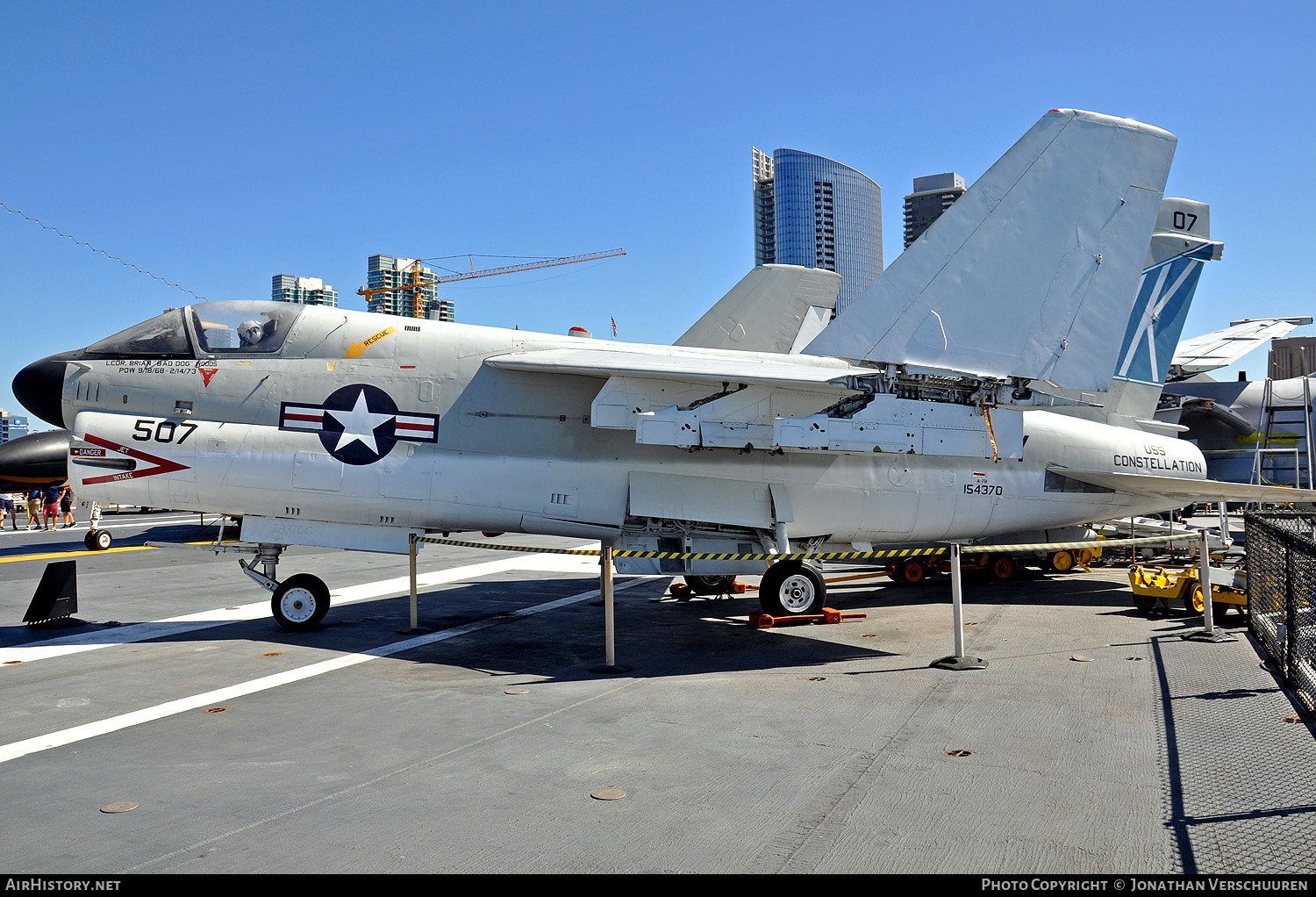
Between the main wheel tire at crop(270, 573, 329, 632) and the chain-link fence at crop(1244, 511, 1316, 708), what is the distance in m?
9.95

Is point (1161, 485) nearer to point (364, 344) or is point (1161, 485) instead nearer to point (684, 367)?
point (684, 367)

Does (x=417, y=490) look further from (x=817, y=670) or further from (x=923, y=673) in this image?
(x=923, y=673)

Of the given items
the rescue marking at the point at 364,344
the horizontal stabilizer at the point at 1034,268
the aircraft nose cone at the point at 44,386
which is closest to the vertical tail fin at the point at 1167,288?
the horizontal stabilizer at the point at 1034,268

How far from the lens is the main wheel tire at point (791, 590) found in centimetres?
1031

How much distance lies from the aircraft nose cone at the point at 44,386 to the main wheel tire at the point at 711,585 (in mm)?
8602

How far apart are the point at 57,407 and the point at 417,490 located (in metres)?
4.44

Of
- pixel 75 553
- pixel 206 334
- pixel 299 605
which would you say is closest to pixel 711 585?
pixel 299 605

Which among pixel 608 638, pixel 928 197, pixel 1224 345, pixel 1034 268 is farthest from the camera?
pixel 928 197

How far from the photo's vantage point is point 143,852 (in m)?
3.97

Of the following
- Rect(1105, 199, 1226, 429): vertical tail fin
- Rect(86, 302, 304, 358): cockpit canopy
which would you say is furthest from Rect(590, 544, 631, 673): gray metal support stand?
Rect(1105, 199, 1226, 429): vertical tail fin

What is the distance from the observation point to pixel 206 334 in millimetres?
9781

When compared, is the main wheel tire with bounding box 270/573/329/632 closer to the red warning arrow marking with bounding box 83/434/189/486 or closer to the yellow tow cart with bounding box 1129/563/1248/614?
the red warning arrow marking with bounding box 83/434/189/486

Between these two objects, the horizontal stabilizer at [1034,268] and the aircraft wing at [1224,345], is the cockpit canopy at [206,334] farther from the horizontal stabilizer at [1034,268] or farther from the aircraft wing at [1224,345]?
the aircraft wing at [1224,345]

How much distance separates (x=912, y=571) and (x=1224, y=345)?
58.9 ft
